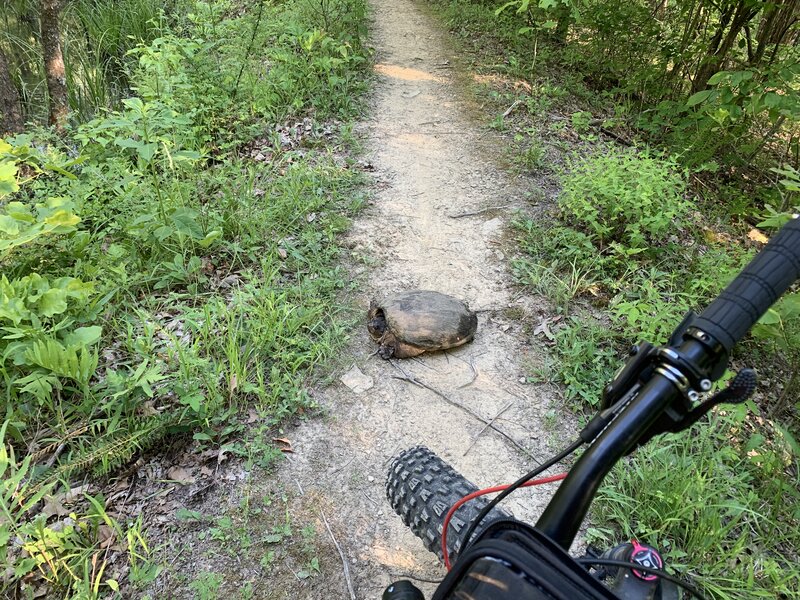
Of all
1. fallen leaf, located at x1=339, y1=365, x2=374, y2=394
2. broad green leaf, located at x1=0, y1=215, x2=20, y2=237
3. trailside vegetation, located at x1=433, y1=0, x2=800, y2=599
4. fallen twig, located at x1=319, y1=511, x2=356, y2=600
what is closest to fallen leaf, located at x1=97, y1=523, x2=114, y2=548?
fallen twig, located at x1=319, y1=511, x2=356, y2=600

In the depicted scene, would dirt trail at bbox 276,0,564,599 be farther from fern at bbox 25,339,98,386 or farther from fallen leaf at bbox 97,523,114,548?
fern at bbox 25,339,98,386

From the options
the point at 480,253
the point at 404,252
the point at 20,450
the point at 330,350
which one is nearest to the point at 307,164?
the point at 404,252

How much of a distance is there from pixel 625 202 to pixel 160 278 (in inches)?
153

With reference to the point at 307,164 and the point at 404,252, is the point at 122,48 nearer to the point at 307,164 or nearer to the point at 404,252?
the point at 307,164

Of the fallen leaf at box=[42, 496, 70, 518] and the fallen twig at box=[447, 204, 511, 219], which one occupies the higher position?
the fallen twig at box=[447, 204, 511, 219]

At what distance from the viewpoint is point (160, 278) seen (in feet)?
12.8

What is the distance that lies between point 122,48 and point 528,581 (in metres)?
8.69

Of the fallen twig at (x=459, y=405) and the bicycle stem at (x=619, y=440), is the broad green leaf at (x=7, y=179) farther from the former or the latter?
the bicycle stem at (x=619, y=440)

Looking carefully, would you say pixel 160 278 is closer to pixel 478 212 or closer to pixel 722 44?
pixel 478 212

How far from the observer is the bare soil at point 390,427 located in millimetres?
2566

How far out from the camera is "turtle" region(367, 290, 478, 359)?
3617 millimetres

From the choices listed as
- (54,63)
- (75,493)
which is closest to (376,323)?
(75,493)

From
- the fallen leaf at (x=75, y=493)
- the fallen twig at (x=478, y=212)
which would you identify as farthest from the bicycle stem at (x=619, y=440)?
the fallen twig at (x=478, y=212)

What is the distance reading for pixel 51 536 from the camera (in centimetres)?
237
